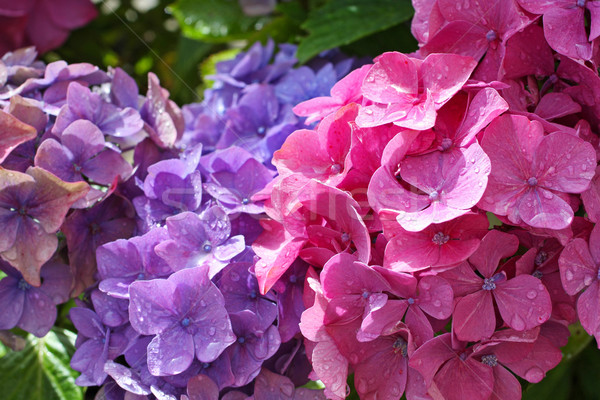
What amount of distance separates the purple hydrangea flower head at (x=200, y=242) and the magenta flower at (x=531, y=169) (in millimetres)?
217

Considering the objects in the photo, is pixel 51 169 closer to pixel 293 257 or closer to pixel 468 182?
pixel 293 257

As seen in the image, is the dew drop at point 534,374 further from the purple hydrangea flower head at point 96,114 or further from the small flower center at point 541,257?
the purple hydrangea flower head at point 96,114

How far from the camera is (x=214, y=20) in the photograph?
99 centimetres

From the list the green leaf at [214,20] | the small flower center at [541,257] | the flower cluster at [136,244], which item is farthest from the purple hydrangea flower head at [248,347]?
the green leaf at [214,20]

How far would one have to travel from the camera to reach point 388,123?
18.5 inches

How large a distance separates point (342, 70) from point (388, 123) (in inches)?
12.2

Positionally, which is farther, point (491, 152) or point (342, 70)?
point (342, 70)

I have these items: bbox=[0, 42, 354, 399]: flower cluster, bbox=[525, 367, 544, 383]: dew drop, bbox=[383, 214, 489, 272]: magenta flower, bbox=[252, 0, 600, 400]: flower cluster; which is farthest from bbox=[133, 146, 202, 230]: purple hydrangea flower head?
bbox=[525, 367, 544, 383]: dew drop

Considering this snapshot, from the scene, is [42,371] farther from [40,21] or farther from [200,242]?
[40,21]

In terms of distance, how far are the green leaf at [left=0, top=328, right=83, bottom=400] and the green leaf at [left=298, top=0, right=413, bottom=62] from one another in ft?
1.43

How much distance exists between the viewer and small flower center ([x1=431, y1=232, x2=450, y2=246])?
0.44 m

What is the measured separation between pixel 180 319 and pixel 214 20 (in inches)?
24.8

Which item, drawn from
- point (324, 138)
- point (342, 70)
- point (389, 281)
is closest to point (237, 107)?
point (342, 70)

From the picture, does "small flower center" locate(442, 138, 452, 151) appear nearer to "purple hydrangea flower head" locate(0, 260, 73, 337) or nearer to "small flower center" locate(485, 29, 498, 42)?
"small flower center" locate(485, 29, 498, 42)
